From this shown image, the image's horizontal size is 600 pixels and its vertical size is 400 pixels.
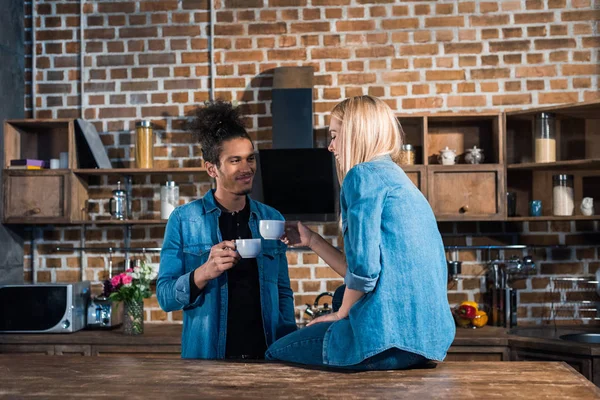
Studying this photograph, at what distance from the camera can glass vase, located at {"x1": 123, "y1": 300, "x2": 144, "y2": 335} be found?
366cm

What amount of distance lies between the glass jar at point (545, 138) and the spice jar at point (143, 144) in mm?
2182

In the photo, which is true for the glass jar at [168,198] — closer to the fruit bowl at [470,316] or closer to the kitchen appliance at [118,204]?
the kitchen appliance at [118,204]

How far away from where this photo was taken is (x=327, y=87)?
4.07 m

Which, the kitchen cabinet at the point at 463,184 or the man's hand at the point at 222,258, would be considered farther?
the kitchen cabinet at the point at 463,184

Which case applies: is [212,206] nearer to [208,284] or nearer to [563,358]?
[208,284]

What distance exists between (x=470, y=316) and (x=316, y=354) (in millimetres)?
2202

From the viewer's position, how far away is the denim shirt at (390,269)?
1562 millimetres

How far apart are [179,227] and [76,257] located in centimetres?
201

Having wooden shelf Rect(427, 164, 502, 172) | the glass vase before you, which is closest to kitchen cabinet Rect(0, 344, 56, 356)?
the glass vase

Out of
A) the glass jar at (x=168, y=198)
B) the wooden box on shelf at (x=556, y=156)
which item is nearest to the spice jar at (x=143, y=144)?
the glass jar at (x=168, y=198)

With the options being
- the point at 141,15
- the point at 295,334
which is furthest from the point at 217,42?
the point at 295,334

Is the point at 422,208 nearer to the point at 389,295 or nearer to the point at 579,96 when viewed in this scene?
the point at 389,295

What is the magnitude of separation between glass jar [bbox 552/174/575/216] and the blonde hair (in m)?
2.33

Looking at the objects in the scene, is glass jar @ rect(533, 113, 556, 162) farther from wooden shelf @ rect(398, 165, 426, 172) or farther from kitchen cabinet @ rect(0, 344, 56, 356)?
kitchen cabinet @ rect(0, 344, 56, 356)
